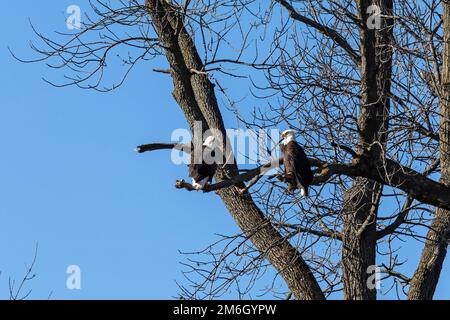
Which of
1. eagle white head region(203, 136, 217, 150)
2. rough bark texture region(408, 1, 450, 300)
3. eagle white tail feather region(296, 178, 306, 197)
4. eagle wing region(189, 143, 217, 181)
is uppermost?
eagle white head region(203, 136, 217, 150)

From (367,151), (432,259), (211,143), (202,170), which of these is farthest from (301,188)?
(432,259)

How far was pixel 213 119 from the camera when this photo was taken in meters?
11.0

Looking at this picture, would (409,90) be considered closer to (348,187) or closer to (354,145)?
(354,145)

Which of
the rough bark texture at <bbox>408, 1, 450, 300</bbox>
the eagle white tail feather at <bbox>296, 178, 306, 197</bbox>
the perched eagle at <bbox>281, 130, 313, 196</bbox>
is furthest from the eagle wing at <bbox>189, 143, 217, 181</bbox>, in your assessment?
the rough bark texture at <bbox>408, 1, 450, 300</bbox>

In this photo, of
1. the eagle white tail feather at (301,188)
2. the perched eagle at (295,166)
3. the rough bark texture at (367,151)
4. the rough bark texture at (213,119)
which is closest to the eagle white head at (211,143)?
the rough bark texture at (213,119)

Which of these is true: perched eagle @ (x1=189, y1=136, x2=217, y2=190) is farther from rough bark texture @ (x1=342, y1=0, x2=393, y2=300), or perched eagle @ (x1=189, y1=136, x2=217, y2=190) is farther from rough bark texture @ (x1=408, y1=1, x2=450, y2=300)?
rough bark texture @ (x1=408, y1=1, x2=450, y2=300)

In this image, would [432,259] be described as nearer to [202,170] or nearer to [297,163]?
[297,163]

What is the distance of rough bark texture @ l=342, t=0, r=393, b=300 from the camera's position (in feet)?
30.2

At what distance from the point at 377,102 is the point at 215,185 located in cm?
149

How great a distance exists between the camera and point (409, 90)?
Result: 30.7ft

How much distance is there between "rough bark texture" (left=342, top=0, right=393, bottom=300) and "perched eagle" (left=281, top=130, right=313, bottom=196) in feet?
1.50

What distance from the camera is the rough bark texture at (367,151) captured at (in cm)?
921

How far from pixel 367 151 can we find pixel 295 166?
2.00 feet
